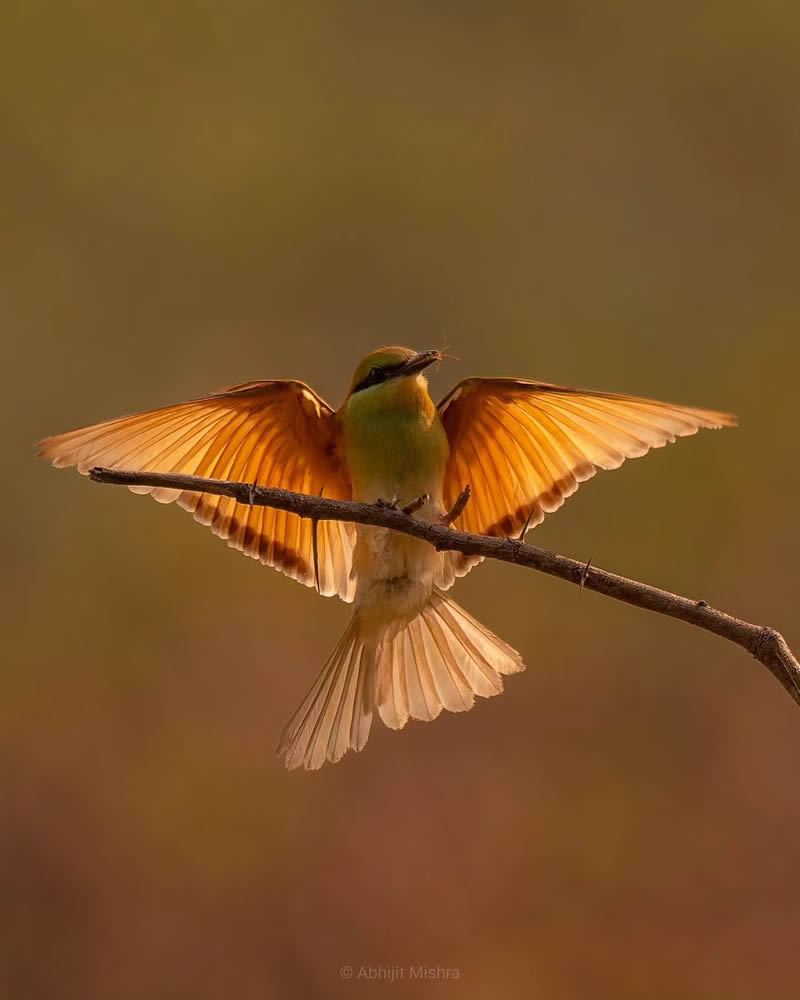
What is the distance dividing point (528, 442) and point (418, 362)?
0.67 feet

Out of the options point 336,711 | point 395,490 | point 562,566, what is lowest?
point 336,711

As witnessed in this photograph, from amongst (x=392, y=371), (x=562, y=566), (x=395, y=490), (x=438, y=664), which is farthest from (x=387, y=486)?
(x=562, y=566)

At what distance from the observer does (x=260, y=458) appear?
6.53ft

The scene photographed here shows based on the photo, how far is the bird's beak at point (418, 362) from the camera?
1.89m

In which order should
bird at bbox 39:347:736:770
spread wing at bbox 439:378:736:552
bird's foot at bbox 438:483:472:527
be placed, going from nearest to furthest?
bird's foot at bbox 438:483:472:527 < spread wing at bbox 439:378:736:552 < bird at bbox 39:347:736:770

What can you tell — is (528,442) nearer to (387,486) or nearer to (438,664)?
(387,486)

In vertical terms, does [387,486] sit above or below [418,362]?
below

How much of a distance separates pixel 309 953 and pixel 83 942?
0.57 meters

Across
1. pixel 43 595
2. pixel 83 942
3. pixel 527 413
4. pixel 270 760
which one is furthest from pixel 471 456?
pixel 43 595

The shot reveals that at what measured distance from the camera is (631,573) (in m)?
3.86

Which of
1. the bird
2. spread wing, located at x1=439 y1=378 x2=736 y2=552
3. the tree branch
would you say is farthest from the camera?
the bird

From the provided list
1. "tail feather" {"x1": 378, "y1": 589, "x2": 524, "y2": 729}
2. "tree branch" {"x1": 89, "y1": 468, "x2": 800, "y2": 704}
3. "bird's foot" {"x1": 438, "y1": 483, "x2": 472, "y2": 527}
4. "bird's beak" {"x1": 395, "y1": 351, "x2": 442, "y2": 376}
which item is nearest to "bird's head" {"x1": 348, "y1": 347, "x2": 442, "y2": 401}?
"bird's beak" {"x1": 395, "y1": 351, "x2": 442, "y2": 376}

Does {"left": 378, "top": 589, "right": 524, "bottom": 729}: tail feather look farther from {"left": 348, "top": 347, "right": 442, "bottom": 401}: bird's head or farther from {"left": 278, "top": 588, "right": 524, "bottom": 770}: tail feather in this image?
{"left": 348, "top": 347, "right": 442, "bottom": 401}: bird's head

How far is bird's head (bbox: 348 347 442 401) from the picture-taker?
1.90m
